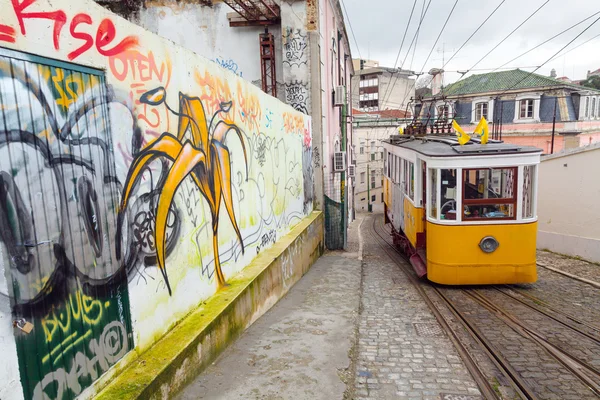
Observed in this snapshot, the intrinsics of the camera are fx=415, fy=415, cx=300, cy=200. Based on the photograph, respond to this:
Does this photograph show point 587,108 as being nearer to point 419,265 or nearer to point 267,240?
point 419,265

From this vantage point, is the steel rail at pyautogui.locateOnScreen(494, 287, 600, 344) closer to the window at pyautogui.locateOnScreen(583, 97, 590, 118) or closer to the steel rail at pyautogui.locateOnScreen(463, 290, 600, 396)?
the steel rail at pyautogui.locateOnScreen(463, 290, 600, 396)

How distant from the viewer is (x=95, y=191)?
115 inches

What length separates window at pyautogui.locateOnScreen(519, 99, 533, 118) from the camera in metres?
28.2

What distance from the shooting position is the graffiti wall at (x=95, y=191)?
7.48 feet

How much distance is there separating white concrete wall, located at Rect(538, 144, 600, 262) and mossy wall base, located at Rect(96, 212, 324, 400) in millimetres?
8806

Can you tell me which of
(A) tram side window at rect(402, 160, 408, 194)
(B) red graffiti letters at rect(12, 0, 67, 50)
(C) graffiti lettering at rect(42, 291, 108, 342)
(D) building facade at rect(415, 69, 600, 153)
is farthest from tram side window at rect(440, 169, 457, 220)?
(D) building facade at rect(415, 69, 600, 153)

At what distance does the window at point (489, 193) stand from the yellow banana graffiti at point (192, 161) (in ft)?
15.0

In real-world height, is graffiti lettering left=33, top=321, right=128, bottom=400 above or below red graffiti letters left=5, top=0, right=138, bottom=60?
below

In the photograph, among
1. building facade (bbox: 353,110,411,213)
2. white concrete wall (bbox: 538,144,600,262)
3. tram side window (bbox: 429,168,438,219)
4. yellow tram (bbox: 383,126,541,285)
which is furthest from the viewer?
building facade (bbox: 353,110,411,213)

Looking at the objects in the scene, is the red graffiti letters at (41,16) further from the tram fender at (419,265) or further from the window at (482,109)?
the window at (482,109)

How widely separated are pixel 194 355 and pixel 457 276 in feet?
19.5

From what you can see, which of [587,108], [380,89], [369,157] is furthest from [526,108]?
[380,89]

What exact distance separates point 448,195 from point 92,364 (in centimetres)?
688

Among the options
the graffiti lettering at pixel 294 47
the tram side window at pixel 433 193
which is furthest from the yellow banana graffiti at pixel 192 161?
the graffiti lettering at pixel 294 47
